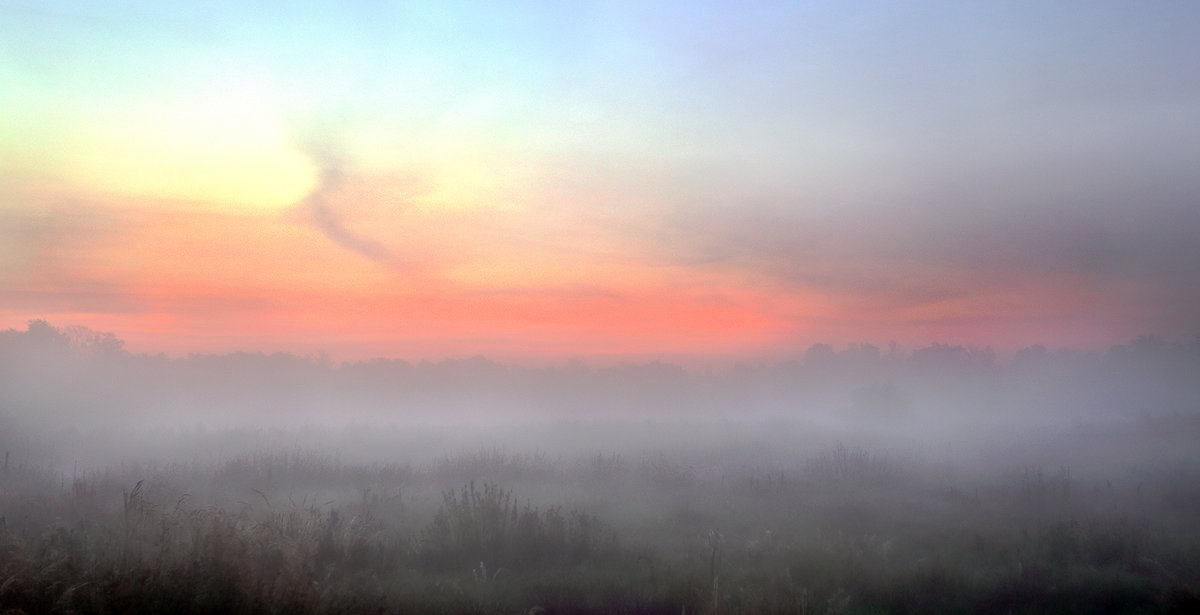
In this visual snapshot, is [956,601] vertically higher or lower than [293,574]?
lower

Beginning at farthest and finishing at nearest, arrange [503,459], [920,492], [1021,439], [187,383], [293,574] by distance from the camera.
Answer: [187,383], [1021,439], [503,459], [920,492], [293,574]

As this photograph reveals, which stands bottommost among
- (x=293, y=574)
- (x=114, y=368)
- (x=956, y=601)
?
(x=956, y=601)

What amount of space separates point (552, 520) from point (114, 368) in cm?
4822

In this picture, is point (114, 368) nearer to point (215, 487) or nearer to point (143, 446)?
point (143, 446)

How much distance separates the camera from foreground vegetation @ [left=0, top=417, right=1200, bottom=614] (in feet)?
20.4

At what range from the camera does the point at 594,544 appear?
9219mm

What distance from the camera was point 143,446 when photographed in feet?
76.8

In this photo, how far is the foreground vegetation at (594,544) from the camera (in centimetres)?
621

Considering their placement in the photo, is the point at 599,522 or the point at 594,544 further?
the point at 599,522

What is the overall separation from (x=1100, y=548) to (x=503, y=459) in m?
12.3

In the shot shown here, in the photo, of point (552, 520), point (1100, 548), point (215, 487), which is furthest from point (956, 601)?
point (215, 487)

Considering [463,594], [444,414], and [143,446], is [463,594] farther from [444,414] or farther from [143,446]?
[444,414]

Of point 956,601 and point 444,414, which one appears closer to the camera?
point 956,601

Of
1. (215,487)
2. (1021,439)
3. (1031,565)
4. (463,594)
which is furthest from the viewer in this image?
(1021,439)
